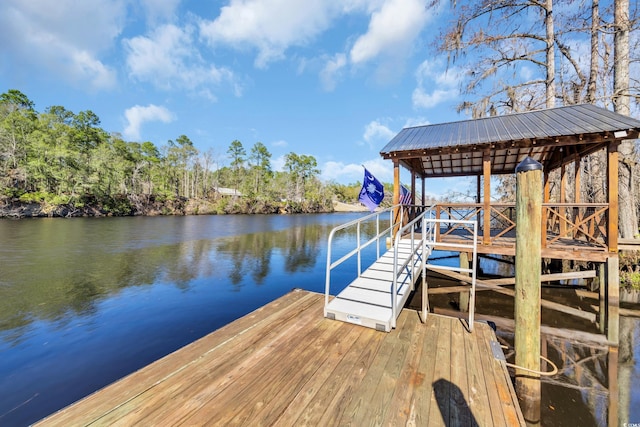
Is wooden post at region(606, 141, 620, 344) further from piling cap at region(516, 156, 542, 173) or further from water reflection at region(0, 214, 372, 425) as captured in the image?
water reflection at region(0, 214, 372, 425)

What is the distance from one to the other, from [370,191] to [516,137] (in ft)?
12.5

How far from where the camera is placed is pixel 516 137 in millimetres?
6324

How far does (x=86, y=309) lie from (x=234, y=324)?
20.3 feet

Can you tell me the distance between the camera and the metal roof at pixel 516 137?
19.1ft

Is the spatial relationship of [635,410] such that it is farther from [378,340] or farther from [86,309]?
[86,309]

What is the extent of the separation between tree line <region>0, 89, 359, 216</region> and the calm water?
24746mm

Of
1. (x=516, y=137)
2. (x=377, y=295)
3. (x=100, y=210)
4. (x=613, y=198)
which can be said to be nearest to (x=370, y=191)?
(x=516, y=137)

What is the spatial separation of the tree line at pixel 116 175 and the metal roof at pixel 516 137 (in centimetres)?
4293

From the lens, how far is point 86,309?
711 centimetres

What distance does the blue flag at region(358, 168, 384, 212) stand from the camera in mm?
7858

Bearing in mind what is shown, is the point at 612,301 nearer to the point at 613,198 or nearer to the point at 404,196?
the point at 613,198

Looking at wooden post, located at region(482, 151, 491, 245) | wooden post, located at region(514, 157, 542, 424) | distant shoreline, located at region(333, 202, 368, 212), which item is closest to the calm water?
wooden post, located at region(514, 157, 542, 424)

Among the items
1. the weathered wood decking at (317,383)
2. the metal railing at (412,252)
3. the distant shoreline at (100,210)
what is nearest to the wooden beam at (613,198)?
the metal railing at (412,252)

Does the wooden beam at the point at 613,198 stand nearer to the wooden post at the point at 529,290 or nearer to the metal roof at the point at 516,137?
the metal roof at the point at 516,137
